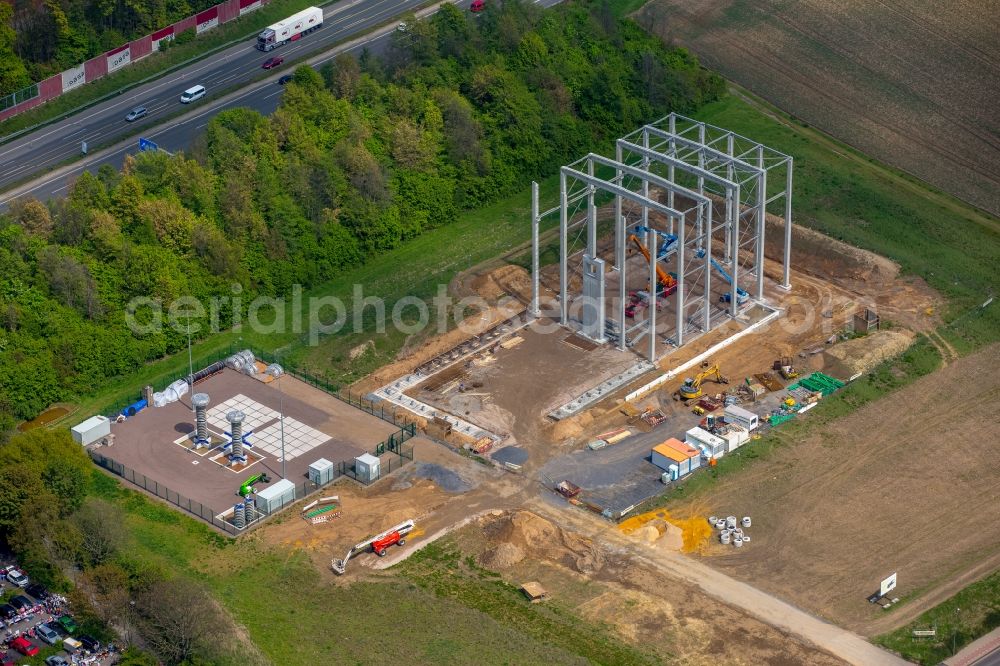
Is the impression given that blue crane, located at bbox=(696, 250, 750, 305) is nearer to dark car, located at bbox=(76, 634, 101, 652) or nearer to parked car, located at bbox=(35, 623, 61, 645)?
dark car, located at bbox=(76, 634, 101, 652)

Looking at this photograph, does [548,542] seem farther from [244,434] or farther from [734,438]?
[244,434]

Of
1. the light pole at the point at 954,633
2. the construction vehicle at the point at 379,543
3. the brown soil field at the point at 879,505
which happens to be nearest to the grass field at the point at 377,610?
the construction vehicle at the point at 379,543

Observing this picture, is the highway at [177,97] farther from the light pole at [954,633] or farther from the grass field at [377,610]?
the light pole at [954,633]

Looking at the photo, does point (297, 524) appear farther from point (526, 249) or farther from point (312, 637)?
point (526, 249)

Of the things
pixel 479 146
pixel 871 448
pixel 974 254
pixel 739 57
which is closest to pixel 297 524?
pixel 871 448

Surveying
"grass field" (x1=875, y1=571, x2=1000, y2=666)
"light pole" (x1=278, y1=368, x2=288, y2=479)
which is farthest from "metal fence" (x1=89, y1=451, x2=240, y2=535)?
"grass field" (x1=875, y1=571, x2=1000, y2=666)
